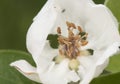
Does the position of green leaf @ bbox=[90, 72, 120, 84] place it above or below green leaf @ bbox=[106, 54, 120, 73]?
above

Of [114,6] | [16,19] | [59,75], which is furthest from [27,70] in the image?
[16,19]

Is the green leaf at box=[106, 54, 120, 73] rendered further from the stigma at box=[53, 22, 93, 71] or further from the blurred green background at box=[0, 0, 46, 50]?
the blurred green background at box=[0, 0, 46, 50]

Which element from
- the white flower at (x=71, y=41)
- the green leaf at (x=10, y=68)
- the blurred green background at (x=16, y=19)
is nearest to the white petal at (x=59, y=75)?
the white flower at (x=71, y=41)

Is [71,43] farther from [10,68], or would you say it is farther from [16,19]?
[16,19]

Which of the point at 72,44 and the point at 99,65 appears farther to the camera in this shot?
the point at 72,44

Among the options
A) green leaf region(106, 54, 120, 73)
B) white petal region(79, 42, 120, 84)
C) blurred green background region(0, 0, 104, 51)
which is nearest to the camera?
white petal region(79, 42, 120, 84)

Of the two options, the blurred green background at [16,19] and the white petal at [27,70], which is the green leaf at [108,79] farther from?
the blurred green background at [16,19]

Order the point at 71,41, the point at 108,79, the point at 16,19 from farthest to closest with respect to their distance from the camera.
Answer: the point at 16,19, the point at 71,41, the point at 108,79

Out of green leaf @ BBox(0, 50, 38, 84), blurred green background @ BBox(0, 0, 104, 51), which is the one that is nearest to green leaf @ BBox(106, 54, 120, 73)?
green leaf @ BBox(0, 50, 38, 84)

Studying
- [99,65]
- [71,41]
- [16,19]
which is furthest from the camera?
[16,19]
